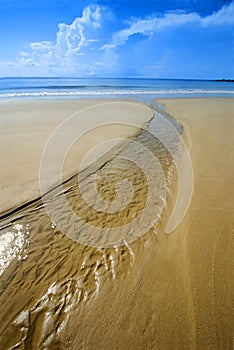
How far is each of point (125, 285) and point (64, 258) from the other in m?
0.88

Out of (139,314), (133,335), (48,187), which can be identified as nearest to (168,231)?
(139,314)

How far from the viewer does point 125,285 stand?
236 cm

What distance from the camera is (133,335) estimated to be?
1.89m

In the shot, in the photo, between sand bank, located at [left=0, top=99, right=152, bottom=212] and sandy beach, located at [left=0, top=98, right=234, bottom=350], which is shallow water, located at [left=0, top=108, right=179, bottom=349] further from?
sand bank, located at [left=0, top=99, right=152, bottom=212]

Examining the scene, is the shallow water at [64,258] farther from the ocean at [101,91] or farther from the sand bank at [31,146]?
the ocean at [101,91]

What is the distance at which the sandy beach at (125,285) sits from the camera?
1.89 meters

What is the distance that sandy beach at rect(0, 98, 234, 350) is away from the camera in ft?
6.22

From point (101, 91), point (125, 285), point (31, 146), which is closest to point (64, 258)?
point (125, 285)

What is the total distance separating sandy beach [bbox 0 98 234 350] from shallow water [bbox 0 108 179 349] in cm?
1

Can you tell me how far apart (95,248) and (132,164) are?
9.53 feet

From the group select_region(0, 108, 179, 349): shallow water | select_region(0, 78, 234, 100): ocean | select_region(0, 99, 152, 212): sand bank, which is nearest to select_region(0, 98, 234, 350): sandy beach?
select_region(0, 108, 179, 349): shallow water

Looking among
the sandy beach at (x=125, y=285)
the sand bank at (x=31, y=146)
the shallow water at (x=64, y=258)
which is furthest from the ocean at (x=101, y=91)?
the sandy beach at (x=125, y=285)

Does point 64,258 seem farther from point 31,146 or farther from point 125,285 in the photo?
point 31,146

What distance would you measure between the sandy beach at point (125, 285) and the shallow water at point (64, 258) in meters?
0.01
